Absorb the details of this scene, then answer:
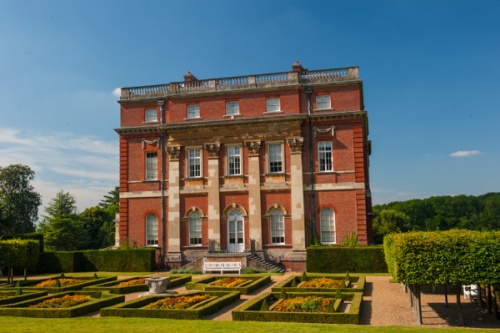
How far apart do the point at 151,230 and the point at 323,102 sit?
1396 centimetres

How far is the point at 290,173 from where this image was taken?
94.5ft

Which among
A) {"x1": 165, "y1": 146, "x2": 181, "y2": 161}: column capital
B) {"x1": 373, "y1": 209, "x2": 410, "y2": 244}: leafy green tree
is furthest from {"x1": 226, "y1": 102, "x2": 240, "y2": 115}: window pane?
{"x1": 373, "y1": 209, "x2": 410, "y2": 244}: leafy green tree

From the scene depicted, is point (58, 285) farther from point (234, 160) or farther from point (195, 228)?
point (234, 160)

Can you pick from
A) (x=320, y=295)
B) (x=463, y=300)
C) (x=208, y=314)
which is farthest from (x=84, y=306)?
(x=463, y=300)

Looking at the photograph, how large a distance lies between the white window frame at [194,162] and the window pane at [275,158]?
4.61 meters

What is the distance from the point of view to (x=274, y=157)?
1156 inches

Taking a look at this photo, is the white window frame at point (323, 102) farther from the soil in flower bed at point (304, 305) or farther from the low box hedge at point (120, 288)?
the soil in flower bed at point (304, 305)

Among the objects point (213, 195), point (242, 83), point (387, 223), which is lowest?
point (387, 223)

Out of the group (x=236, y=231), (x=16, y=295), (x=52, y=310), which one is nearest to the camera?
(x=52, y=310)

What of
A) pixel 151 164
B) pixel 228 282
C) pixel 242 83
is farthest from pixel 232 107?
pixel 228 282

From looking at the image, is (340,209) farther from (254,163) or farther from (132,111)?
(132,111)

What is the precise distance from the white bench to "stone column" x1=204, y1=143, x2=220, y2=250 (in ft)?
8.19

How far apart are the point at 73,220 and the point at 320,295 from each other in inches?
1438

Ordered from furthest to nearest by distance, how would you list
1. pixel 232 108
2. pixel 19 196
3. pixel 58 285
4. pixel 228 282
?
pixel 19 196 < pixel 232 108 < pixel 228 282 < pixel 58 285
